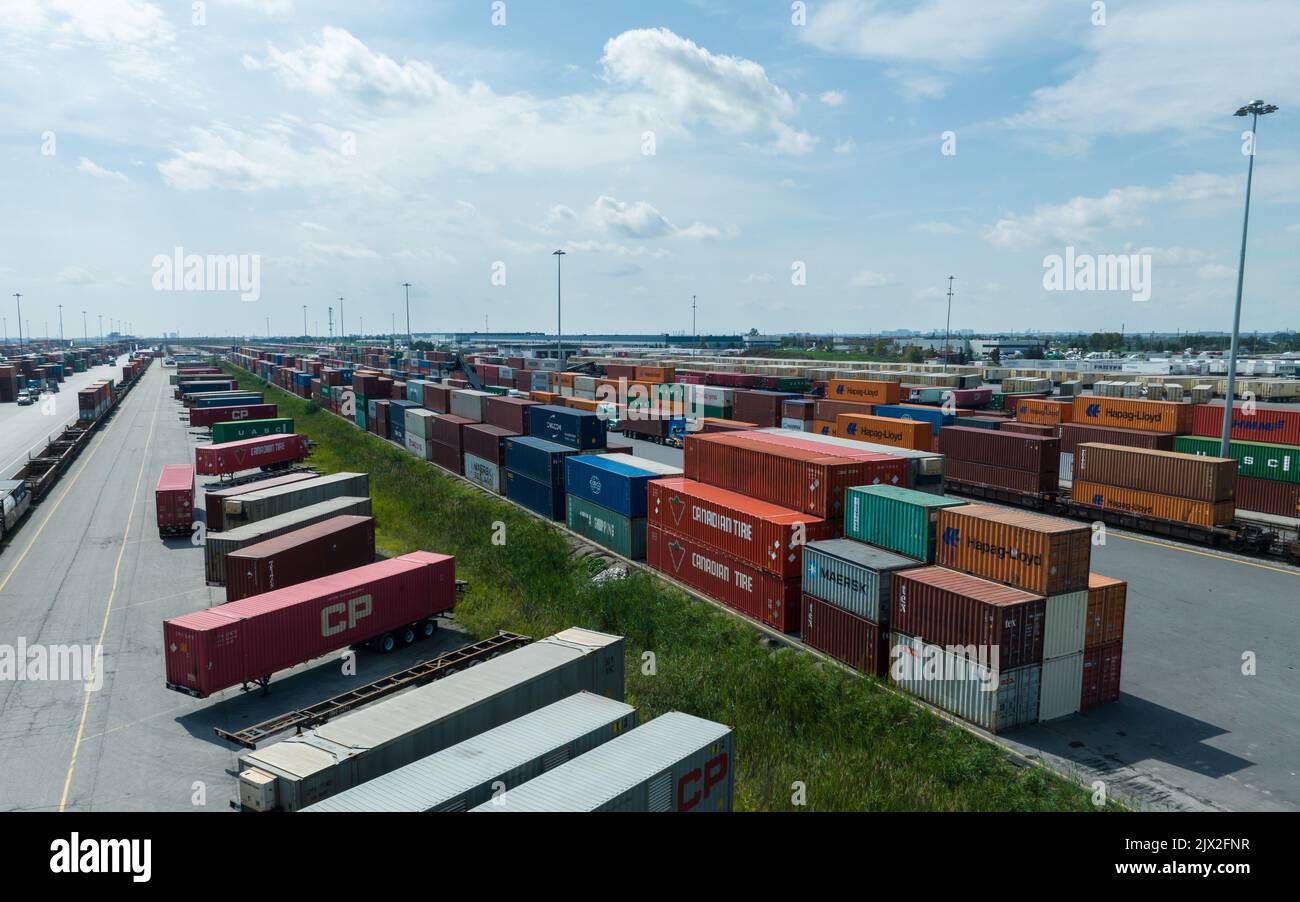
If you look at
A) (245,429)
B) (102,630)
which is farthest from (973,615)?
(245,429)

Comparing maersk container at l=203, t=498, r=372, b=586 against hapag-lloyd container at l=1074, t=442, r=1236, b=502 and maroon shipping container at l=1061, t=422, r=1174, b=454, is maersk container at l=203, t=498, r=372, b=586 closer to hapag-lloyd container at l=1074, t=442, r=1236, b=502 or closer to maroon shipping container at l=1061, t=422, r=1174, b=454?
hapag-lloyd container at l=1074, t=442, r=1236, b=502

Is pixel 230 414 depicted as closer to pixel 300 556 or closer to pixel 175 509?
pixel 175 509

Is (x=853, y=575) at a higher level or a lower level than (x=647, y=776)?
higher

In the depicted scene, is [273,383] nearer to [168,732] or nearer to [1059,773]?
[168,732]

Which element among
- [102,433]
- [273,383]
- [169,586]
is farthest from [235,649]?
[273,383]

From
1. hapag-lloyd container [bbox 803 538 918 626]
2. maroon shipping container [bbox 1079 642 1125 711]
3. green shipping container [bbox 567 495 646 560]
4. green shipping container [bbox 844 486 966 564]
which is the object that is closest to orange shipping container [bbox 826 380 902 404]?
green shipping container [bbox 567 495 646 560]

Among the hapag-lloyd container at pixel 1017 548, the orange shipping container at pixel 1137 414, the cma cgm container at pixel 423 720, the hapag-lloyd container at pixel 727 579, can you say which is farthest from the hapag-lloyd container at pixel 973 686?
the orange shipping container at pixel 1137 414

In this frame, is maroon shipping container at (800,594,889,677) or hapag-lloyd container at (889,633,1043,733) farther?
maroon shipping container at (800,594,889,677)

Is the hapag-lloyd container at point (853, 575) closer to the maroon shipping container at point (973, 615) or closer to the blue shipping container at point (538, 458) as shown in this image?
the maroon shipping container at point (973, 615)
